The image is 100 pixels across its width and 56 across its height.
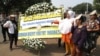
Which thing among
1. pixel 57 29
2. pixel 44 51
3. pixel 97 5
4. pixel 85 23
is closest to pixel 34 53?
pixel 44 51

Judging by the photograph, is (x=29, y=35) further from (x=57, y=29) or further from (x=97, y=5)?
(x=97, y=5)

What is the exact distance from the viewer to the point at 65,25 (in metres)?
10.4

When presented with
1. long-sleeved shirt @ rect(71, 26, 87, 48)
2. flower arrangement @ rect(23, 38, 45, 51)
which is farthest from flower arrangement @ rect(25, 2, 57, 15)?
long-sleeved shirt @ rect(71, 26, 87, 48)

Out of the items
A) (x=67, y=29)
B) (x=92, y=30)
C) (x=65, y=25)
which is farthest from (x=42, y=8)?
(x=92, y=30)

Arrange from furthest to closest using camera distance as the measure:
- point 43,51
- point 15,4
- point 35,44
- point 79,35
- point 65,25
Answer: point 15,4 → point 43,51 → point 35,44 → point 65,25 → point 79,35

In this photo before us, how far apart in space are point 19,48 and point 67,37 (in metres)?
2.91

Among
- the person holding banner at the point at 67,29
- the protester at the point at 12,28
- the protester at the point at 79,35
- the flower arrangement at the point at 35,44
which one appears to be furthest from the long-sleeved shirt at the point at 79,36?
the protester at the point at 12,28

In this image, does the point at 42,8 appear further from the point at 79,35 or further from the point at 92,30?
the point at 79,35

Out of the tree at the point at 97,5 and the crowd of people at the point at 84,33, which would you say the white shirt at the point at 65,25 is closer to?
the crowd of people at the point at 84,33

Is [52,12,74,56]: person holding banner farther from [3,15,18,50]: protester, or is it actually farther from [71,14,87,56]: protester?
[3,15,18,50]: protester

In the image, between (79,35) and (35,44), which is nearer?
(79,35)

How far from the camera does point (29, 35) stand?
12.3 metres

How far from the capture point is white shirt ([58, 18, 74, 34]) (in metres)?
10.3

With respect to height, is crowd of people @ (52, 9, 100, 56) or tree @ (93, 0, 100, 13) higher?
tree @ (93, 0, 100, 13)
